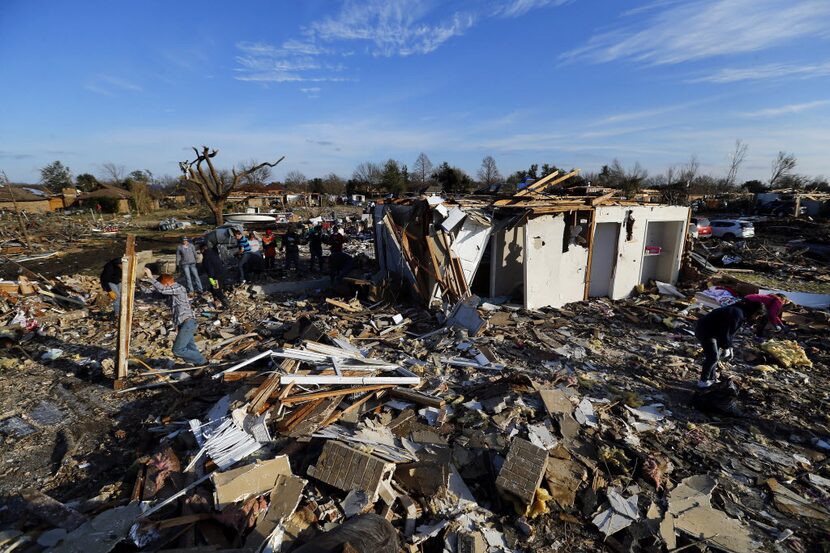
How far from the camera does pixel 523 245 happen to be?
31.5ft

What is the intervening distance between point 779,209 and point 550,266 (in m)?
30.2

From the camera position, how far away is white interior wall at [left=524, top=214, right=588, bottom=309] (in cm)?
938

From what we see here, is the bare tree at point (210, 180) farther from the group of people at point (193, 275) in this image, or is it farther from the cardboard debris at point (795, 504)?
the cardboard debris at point (795, 504)

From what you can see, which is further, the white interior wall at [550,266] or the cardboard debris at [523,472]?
the white interior wall at [550,266]

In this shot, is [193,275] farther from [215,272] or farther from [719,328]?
[719,328]

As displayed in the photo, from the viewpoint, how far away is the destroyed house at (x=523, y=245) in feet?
30.0

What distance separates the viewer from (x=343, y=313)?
8977 millimetres

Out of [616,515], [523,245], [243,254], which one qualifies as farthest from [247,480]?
[243,254]

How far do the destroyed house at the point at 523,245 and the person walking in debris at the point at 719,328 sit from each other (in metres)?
4.18

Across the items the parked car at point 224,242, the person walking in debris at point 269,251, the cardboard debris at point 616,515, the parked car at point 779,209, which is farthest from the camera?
the parked car at point 779,209

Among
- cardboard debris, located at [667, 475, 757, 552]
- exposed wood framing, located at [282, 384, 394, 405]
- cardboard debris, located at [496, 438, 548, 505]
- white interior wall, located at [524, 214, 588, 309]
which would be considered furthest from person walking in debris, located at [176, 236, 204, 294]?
cardboard debris, located at [667, 475, 757, 552]

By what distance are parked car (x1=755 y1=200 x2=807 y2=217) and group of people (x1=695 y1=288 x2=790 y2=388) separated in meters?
29.8

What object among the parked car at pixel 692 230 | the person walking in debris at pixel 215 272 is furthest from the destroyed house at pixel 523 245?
the person walking in debris at pixel 215 272

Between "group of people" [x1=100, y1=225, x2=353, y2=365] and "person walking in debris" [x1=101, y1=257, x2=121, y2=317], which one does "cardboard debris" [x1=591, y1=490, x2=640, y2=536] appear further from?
"person walking in debris" [x1=101, y1=257, x2=121, y2=317]
